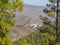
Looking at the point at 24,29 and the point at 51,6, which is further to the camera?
the point at 24,29

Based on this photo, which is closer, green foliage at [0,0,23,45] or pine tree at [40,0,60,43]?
green foliage at [0,0,23,45]

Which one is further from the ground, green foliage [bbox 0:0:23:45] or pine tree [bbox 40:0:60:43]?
green foliage [bbox 0:0:23:45]

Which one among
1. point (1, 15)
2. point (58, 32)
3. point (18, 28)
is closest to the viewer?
point (1, 15)

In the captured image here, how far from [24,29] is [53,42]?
3061 cm

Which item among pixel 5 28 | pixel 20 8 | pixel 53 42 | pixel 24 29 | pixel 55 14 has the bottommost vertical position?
pixel 24 29

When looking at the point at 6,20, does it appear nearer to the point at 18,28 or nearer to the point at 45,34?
the point at 45,34

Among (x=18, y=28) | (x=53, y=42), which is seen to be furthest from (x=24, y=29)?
(x=53, y=42)

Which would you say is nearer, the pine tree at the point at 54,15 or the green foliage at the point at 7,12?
the green foliage at the point at 7,12

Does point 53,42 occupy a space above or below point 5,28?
below

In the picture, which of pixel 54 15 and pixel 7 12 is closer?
pixel 7 12

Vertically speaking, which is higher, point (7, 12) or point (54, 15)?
point (7, 12)

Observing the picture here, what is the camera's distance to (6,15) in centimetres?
1255

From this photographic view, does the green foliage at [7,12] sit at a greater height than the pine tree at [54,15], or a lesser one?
greater

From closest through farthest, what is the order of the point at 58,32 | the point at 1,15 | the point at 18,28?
the point at 1,15, the point at 58,32, the point at 18,28
